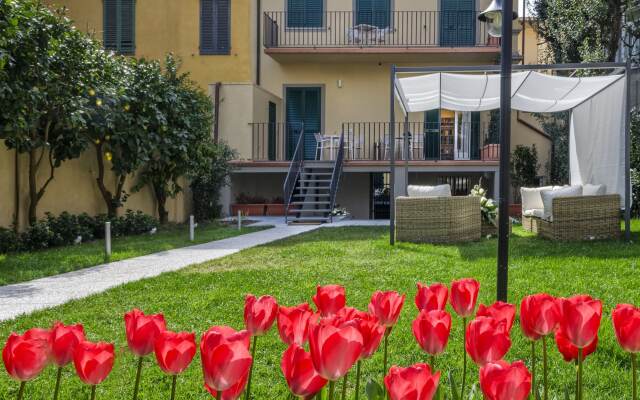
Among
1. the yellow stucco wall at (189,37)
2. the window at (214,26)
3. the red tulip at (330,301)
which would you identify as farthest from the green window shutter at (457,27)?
the red tulip at (330,301)

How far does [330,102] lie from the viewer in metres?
17.4

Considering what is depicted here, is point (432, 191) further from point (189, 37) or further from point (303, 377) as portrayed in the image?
point (303, 377)

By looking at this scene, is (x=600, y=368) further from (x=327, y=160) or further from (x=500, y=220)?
(x=327, y=160)

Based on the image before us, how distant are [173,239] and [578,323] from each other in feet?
30.9

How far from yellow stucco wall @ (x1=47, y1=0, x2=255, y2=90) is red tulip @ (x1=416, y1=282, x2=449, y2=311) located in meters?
15.5

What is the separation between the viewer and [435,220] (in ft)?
29.8

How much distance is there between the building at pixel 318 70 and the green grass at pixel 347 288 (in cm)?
776

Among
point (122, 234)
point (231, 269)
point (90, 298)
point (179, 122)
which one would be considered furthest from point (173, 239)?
point (90, 298)

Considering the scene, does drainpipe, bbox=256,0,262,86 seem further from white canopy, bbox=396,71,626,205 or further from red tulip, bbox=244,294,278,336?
red tulip, bbox=244,294,278,336

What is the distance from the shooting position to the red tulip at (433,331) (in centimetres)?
114

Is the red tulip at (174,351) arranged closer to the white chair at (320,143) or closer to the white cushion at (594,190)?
the white cushion at (594,190)

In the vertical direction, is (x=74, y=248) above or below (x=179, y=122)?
below

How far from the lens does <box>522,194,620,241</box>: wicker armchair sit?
27.8ft

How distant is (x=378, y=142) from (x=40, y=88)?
9.60 meters
